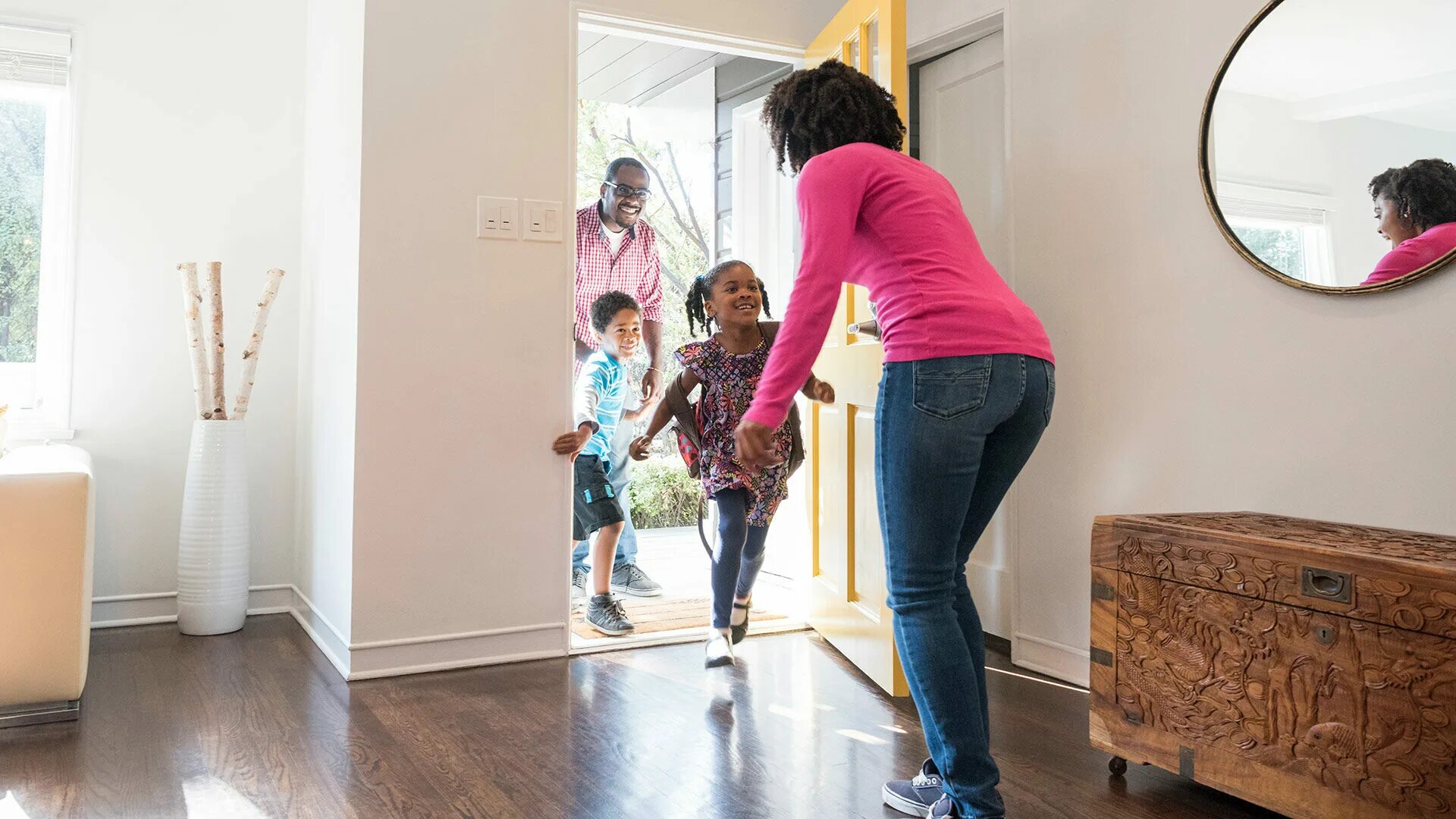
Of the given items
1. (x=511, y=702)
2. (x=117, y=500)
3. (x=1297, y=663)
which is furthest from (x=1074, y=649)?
(x=117, y=500)

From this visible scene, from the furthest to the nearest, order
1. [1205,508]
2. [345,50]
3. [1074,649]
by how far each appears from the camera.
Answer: [345,50], [1074,649], [1205,508]

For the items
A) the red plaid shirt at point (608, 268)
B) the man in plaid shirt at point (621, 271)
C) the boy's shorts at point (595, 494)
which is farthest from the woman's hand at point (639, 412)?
the boy's shorts at point (595, 494)

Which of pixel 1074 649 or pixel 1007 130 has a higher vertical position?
pixel 1007 130

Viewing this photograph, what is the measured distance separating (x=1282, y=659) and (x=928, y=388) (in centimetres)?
75

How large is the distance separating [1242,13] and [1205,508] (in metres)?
1.11

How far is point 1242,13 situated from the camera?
2143mm

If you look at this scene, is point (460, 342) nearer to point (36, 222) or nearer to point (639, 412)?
point (639, 412)

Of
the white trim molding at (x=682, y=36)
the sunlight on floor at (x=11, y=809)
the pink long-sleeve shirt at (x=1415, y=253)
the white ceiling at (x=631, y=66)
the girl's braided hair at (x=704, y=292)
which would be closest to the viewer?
the sunlight on floor at (x=11, y=809)

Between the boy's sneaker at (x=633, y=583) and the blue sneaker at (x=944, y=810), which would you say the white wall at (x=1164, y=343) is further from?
the boy's sneaker at (x=633, y=583)

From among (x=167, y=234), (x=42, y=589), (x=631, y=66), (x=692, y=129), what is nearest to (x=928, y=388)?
(x=42, y=589)

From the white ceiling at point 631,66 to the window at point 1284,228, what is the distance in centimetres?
256

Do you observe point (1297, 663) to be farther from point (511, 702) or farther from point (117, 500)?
point (117, 500)

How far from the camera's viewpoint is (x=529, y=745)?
1998mm

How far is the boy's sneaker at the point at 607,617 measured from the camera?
117 inches
